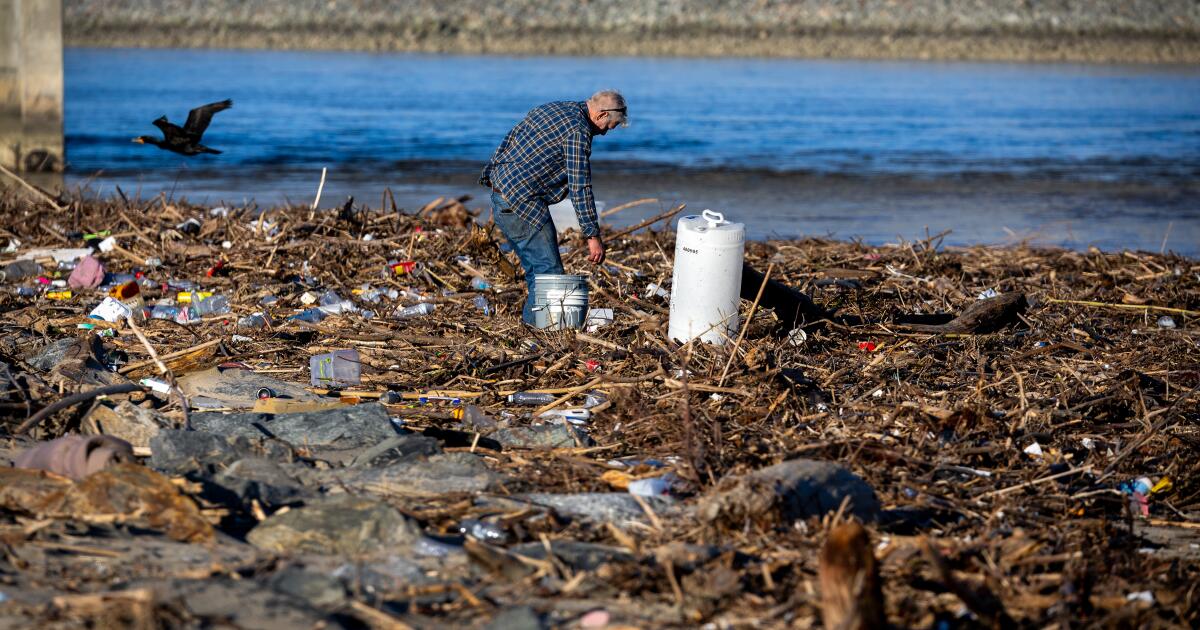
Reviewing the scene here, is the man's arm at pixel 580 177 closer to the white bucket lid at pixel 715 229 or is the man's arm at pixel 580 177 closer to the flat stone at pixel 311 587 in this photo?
the white bucket lid at pixel 715 229

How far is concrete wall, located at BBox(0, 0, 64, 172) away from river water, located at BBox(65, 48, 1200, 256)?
2.21ft

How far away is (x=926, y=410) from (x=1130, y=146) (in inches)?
885

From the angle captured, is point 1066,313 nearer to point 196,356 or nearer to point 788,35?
point 196,356

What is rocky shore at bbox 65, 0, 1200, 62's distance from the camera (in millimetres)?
69438

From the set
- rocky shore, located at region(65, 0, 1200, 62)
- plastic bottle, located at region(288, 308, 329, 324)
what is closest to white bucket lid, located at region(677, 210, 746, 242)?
plastic bottle, located at region(288, 308, 329, 324)

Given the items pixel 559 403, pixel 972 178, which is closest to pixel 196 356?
pixel 559 403

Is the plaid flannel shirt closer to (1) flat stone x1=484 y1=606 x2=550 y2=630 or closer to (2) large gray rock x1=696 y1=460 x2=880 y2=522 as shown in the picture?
(2) large gray rock x1=696 y1=460 x2=880 y2=522

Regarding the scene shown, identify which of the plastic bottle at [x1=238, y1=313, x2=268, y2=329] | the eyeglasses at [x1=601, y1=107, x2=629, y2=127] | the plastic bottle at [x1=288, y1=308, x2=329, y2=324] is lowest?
the plastic bottle at [x1=288, y1=308, x2=329, y2=324]

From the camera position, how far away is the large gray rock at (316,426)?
498cm

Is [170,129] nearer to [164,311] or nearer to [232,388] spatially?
[164,311]

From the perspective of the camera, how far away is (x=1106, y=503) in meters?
4.71

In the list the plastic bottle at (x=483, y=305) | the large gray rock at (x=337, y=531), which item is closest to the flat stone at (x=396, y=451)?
the large gray rock at (x=337, y=531)

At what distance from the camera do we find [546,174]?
7117mm

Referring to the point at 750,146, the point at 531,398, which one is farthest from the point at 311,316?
the point at 750,146
